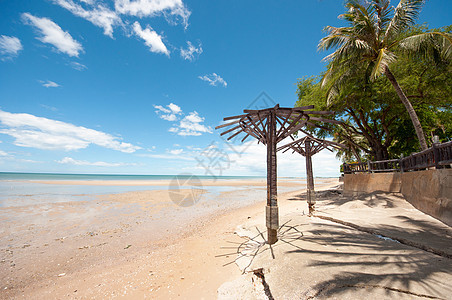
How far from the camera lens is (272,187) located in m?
5.16

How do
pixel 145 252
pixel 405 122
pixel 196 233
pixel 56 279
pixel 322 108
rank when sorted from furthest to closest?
1. pixel 405 122
2. pixel 322 108
3. pixel 196 233
4. pixel 145 252
5. pixel 56 279

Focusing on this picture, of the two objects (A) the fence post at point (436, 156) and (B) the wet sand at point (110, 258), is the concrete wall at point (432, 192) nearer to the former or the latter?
(A) the fence post at point (436, 156)

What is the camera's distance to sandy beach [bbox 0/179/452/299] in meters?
3.02

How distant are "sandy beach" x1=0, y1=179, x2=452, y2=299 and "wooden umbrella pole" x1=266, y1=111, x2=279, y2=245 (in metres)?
0.44

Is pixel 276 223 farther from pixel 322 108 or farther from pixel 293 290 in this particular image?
pixel 322 108

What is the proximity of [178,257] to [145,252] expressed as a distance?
168cm

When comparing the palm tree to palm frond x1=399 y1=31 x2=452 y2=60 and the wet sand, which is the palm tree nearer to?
palm frond x1=399 y1=31 x2=452 y2=60

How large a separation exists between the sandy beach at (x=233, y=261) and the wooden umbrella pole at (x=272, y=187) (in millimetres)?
444

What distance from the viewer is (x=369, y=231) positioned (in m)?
5.52

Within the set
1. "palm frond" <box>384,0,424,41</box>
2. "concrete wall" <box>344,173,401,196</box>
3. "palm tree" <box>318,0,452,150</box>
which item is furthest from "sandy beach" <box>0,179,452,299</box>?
"palm frond" <box>384,0,424,41</box>

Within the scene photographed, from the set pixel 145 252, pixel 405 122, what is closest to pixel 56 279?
pixel 145 252

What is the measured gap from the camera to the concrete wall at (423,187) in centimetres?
591

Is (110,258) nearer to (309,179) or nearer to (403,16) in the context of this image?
(309,179)

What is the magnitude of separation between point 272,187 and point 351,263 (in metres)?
2.28
